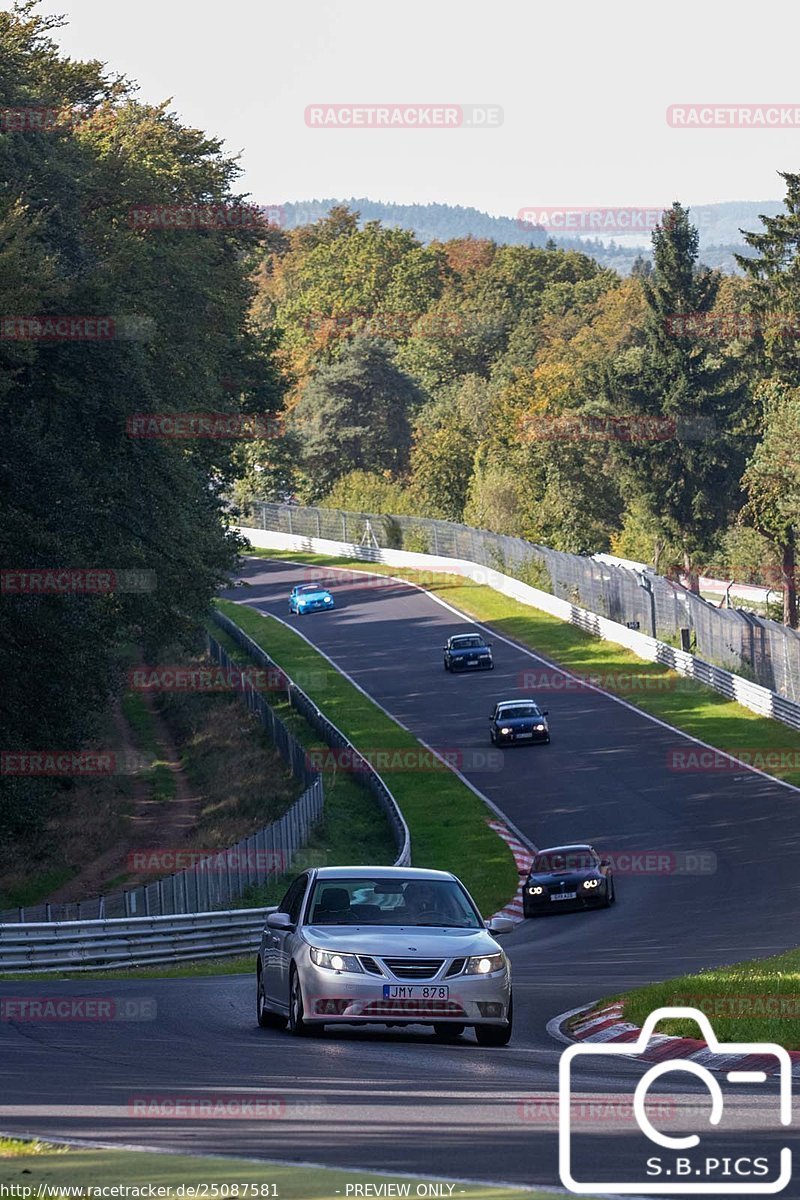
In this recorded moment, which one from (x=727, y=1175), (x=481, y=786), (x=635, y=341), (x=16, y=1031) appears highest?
(x=635, y=341)

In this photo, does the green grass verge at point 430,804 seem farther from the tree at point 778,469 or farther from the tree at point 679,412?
the tree at point 679,412

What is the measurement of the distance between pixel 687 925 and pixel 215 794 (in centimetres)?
2102

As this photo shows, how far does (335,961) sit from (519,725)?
1488 inches

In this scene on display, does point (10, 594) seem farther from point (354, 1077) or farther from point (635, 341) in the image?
point (635, 341)

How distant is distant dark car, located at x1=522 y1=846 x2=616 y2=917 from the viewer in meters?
32.4

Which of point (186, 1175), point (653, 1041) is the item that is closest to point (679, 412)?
point (653, 1041)

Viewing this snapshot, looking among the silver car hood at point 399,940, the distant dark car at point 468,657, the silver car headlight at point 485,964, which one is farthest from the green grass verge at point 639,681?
the silver car headlight at point 485,964

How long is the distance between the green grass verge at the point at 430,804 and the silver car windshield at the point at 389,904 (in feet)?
61.2

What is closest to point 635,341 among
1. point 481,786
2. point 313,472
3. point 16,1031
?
point 313,472

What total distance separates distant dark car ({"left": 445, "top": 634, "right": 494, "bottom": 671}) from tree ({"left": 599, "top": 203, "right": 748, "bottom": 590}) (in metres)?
35.7

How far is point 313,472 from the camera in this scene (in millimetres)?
131875

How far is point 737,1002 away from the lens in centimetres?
1495

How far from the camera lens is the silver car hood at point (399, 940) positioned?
13.8 meters

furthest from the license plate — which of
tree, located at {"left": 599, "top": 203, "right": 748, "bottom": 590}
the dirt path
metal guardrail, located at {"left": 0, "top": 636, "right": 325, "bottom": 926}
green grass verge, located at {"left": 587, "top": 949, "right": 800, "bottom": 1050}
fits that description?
tree, located at {"left": 599, "top": 203, "right": 748, "bottom": 590}
